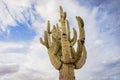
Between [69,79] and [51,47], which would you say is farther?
[51,47]

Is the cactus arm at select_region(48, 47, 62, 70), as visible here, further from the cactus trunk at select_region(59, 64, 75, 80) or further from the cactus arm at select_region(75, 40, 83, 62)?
the cactus arm at select_region(75, 40, 83, 62)

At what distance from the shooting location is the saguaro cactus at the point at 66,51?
29.3 feet

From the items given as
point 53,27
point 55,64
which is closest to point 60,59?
point 55,64

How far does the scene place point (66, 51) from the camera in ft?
29.4

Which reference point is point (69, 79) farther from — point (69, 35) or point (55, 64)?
point (69, 35)

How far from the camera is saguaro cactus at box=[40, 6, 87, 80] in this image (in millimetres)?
8930

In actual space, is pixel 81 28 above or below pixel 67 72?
above

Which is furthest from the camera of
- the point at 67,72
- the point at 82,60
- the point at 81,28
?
the point at 82,60

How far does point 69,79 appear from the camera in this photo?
349 inches

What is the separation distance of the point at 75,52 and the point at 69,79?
1.09 metres

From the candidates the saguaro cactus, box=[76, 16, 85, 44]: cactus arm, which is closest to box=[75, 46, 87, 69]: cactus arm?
the saguaro cactus

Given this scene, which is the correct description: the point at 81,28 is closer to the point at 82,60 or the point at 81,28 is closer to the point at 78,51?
the point at 78,51

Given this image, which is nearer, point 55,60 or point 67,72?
point 67,72

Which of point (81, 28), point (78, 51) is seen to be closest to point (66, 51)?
point (78, 51)
